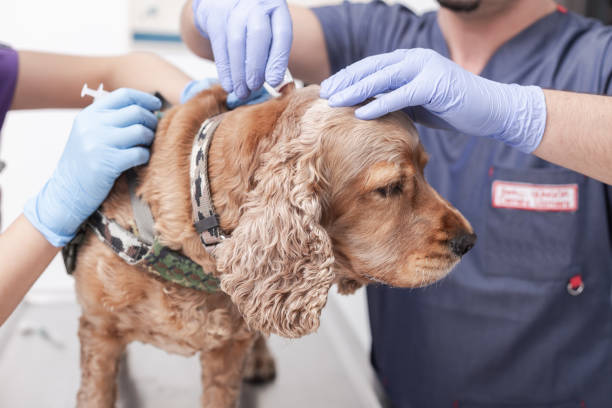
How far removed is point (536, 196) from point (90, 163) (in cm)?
114

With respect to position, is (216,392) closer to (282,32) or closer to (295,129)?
(295,129)

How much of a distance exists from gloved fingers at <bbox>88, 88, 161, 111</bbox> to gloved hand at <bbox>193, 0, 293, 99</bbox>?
18 cm

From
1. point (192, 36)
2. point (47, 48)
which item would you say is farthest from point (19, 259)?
point (47, 48)

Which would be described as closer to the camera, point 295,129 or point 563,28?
point 295,129

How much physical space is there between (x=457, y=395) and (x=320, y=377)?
43 cm

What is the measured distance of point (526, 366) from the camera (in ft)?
4.75

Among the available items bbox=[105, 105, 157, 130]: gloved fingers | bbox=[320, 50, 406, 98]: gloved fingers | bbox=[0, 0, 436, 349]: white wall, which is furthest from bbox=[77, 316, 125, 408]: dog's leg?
bbox=[0, 0, 436, 349]: white wall

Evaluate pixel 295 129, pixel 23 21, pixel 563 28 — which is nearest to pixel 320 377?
pixel 295 129

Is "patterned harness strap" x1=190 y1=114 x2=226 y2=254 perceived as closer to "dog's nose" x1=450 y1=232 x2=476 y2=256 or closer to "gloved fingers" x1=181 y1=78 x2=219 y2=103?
"gloved fingers" x1=181 y1=78 x2=219 y2=103

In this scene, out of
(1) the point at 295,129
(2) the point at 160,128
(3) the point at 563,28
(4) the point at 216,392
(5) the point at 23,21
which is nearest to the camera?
(1) the point at 295,129

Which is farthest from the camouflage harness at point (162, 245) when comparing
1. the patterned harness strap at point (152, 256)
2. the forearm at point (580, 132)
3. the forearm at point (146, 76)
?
the forearm at point (580, 132)

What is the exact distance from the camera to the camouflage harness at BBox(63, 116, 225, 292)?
93cm

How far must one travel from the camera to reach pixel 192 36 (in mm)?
1509

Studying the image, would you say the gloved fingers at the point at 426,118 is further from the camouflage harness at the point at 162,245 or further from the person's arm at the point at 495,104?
the camouflage harness at the point at 162,245
